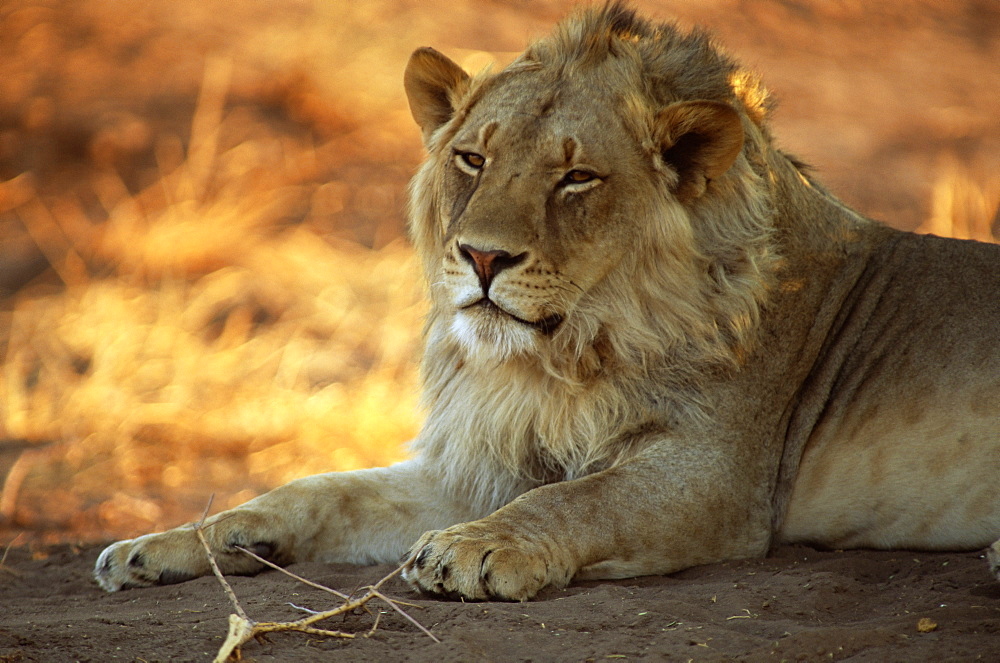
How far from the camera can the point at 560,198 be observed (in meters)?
3.56

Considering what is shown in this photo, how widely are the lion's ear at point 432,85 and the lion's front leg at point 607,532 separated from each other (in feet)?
4.96

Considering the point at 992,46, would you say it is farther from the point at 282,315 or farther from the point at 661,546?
the point at 661,546

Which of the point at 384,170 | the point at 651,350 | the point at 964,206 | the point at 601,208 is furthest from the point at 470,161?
the point at 964,206

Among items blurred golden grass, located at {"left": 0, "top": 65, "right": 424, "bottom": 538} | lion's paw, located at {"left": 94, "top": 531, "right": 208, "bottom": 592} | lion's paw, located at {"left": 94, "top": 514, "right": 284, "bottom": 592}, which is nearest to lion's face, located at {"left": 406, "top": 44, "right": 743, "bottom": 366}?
lion's paw, located at {"left": 94, "top": 514, "right": 284, "bottom": 592}

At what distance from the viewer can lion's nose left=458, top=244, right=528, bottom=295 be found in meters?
3.38

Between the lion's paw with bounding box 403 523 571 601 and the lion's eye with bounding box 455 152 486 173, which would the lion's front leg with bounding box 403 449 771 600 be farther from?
the lion's eye with bounding box 455 152 486 173

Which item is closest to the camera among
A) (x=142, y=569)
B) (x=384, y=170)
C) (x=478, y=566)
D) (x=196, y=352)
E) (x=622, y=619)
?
(x=622, y=619)

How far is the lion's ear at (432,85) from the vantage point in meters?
4.07

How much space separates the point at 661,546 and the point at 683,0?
9676 millimetres

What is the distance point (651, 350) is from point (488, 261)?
680mm

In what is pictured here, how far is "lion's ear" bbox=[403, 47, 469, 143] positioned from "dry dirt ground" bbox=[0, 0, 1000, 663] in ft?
5.48

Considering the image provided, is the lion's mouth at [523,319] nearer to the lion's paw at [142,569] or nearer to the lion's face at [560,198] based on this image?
the lion's face at [560,198]

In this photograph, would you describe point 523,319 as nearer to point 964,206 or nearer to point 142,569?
point 142,569

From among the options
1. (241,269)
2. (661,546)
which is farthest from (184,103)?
(661,546)
